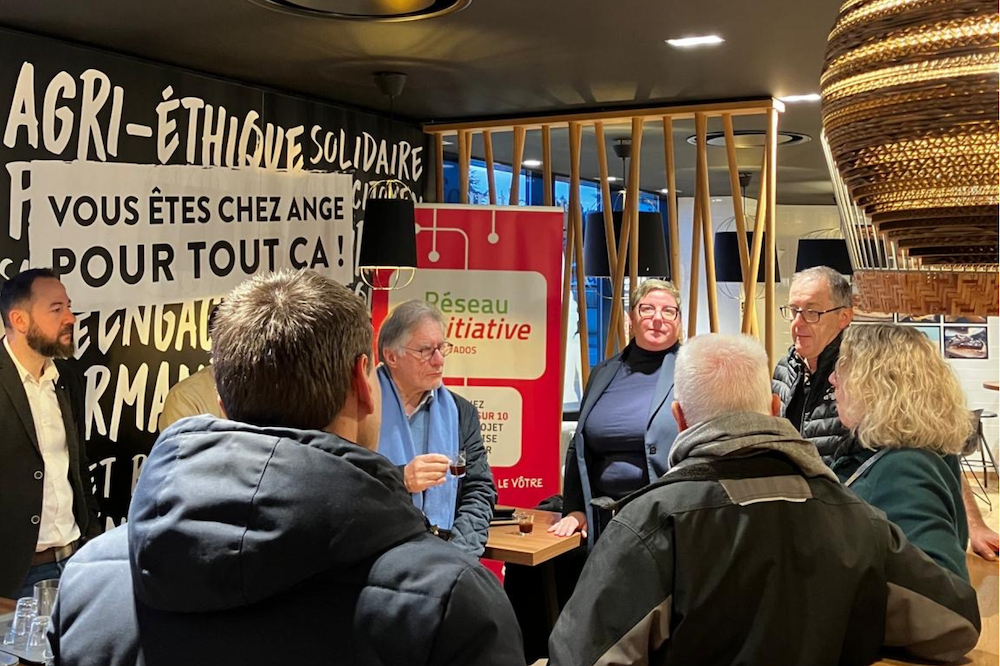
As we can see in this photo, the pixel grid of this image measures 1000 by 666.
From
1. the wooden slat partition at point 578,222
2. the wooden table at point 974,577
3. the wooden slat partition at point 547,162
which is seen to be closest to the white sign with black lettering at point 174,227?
the wooden slat partition at point 547,162

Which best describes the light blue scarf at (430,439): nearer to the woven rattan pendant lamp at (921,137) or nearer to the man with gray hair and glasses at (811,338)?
the man with gray hair and glasses at (811,338)

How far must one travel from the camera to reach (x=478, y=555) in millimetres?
3514

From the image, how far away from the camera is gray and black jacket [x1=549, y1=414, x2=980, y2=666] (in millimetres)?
1954

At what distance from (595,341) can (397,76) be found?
5445 millimetres

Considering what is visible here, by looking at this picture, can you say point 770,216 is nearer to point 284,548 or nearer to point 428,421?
point 428,421

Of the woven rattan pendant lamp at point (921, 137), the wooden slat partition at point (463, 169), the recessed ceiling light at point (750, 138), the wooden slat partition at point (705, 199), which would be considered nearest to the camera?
the woven rattan pendant lamp at point (921, 137)

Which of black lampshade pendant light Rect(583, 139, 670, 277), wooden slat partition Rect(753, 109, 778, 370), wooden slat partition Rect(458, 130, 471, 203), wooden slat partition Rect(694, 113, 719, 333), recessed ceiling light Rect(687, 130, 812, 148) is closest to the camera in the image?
wooden slat partition Rect(753, 109, 778, 370)

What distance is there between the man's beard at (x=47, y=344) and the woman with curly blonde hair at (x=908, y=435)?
2.90 metres

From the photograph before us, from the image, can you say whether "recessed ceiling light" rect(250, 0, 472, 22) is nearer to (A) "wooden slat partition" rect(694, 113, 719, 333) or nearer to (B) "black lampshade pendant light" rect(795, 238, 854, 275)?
(A) "wooden slat partition" rect(694, 113, 719, 333)

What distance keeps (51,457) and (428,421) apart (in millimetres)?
1479

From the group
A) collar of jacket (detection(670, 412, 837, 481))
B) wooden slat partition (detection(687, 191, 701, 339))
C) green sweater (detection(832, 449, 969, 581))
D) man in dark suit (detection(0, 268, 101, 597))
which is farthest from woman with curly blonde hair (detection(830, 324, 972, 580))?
wooden slat partition (detection(687, 191, 701, 339))

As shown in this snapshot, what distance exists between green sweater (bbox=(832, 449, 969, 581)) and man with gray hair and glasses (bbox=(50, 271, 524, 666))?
132 cm

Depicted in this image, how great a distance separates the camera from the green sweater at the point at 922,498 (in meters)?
2.17

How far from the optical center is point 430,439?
3535 mm
